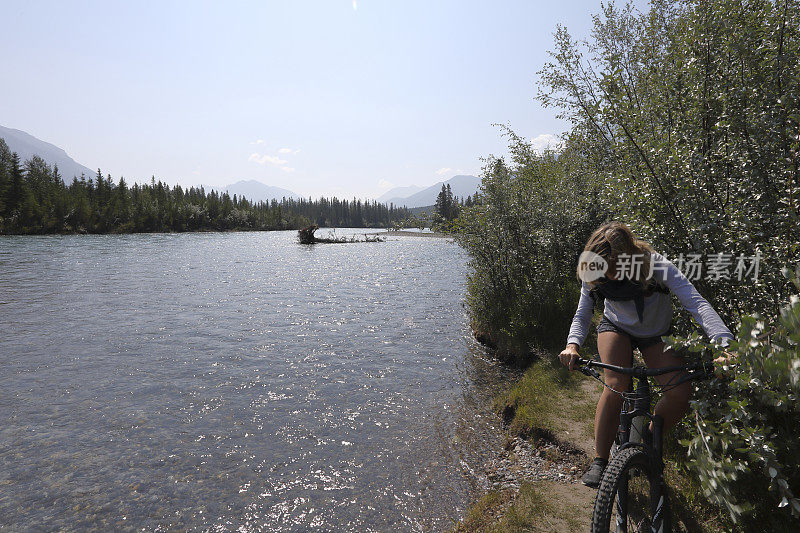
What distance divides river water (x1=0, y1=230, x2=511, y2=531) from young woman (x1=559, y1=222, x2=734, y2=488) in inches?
137

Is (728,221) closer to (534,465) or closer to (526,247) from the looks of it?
(534,465)

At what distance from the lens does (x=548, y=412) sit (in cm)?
845

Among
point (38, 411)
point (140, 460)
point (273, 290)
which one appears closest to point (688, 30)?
point (140, 460)

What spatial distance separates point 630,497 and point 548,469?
3614 mm

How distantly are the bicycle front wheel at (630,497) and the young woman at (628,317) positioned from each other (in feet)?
1.11

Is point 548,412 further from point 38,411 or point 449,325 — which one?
point 38,411

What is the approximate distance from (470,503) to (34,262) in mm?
47952

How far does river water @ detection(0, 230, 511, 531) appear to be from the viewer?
21.7 feet

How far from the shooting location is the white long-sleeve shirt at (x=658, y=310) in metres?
3.72

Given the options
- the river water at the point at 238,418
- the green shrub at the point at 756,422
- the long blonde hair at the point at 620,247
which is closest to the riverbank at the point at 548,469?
the river water at the point at 238,418

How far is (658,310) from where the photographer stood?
171 inches

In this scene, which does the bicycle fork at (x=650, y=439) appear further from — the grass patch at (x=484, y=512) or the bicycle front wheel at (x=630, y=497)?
the grass patch at (x=484, y=512)

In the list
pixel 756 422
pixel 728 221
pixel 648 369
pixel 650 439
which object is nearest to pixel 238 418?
pixel 650 439

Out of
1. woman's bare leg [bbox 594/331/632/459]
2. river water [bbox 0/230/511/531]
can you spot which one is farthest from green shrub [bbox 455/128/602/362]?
woman's bare leg [bbox 594/331/632/459]
